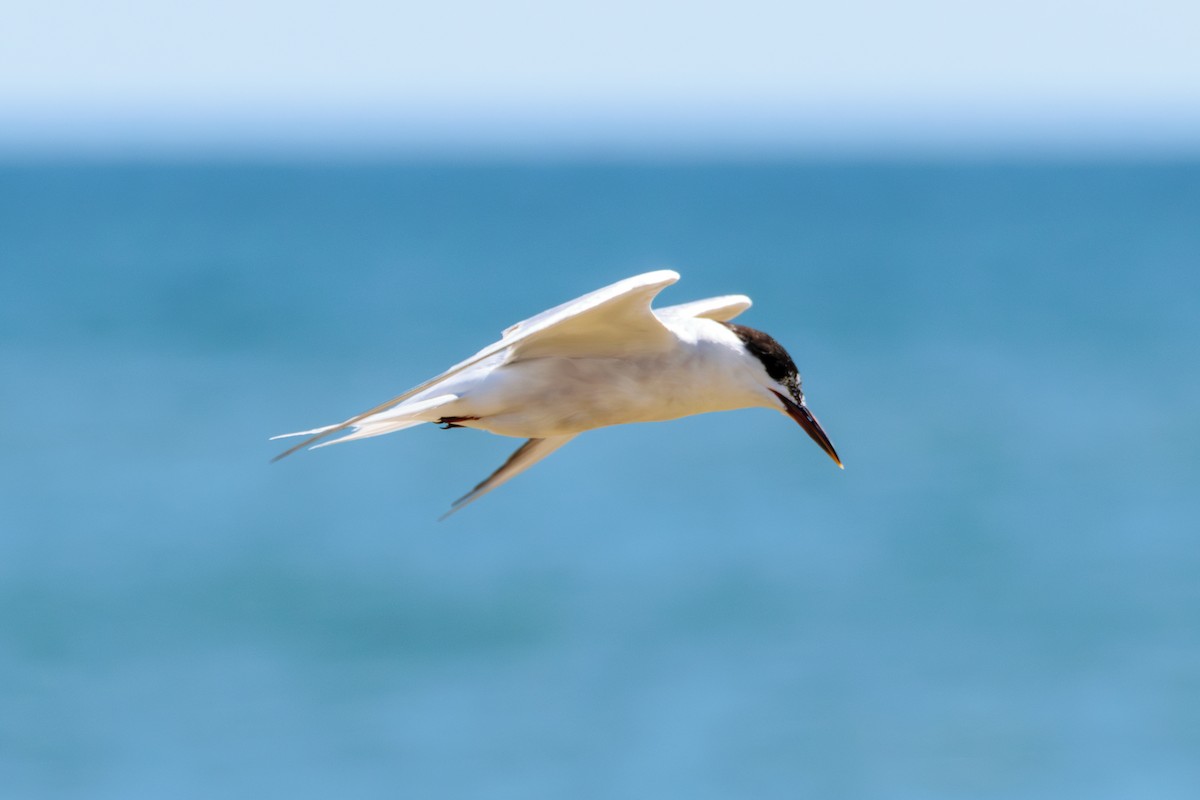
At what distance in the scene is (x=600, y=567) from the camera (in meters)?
18.2

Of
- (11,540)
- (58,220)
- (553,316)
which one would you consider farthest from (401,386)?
(58,220)

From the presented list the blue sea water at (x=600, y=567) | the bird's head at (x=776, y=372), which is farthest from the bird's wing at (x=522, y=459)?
the blue sea water at (x=600, y=567)

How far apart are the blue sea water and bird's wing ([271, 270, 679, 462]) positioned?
8.14 metres

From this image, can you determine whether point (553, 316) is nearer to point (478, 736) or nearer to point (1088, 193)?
point (478, 736)

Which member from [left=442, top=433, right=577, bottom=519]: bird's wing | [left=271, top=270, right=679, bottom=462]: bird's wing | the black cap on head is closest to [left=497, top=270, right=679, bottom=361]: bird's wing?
[left=271, top=270, right=679, bottom=462]: bird's wing

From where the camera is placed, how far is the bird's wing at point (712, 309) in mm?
6781

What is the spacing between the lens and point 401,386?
84.5ft

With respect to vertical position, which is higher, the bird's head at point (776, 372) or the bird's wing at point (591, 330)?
the bird's head at point (776, 372)

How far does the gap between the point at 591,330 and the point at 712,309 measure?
86cm

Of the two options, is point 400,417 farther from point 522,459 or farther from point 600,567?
point 600,567

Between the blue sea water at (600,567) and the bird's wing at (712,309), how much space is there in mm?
7515

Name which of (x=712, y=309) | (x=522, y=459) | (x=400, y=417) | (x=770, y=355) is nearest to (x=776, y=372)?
(x=770, y=355)

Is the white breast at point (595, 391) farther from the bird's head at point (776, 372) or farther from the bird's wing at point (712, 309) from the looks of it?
the bird's wing at point (712, 309)

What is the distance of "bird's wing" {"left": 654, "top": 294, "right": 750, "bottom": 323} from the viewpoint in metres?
6.78
